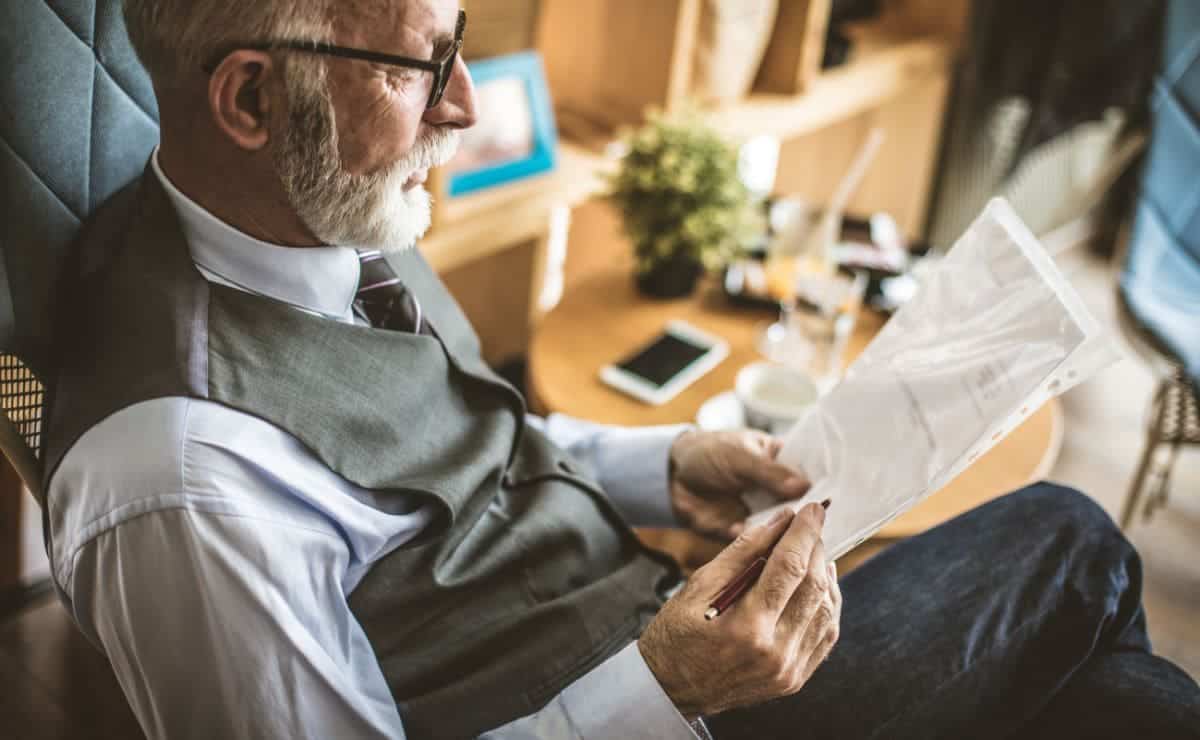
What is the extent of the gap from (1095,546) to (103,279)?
1.08 meters

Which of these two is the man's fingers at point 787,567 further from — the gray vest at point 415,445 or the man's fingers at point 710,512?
the man's fingers at point 710,512

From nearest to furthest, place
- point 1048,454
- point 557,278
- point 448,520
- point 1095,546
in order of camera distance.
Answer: point 448,520 → point 1095,546 → point 1048,454 → point 557,278

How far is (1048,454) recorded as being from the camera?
153cm

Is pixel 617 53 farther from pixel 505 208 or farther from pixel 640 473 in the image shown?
pixel 640 473

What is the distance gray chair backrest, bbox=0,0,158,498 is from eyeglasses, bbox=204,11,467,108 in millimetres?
180

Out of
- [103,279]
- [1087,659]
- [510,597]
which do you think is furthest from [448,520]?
[1087,659]

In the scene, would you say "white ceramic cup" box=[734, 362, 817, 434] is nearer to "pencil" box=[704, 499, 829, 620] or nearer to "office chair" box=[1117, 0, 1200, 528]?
"pencil" box=[704, 499, 829, 620]

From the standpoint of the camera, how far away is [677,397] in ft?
5.20

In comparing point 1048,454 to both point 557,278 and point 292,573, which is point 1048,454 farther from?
point 557,278

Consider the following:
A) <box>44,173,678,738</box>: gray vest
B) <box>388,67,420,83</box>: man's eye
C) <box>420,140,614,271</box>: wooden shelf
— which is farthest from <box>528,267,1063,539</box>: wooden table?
<box>388,67,420,83</box>: man's eye

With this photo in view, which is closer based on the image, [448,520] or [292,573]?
[292,573]

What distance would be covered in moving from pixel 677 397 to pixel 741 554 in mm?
697

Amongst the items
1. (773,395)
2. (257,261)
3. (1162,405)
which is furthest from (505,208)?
(1162,405)

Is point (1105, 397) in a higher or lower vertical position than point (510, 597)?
lower
